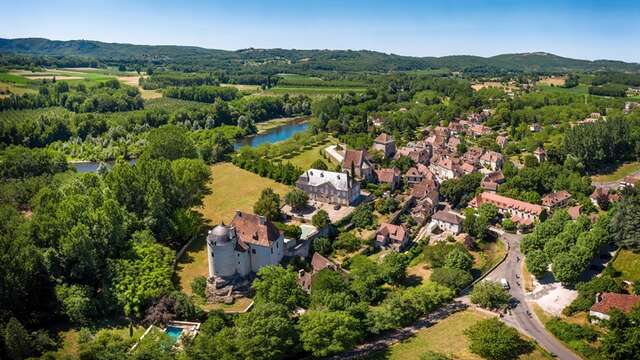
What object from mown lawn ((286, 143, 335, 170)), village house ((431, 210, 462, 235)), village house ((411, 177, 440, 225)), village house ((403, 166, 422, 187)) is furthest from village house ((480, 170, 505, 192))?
mown lawn ((286, 143, 335, 170))

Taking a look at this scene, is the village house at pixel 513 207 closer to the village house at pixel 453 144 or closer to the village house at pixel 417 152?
the village house at pixel 417 152

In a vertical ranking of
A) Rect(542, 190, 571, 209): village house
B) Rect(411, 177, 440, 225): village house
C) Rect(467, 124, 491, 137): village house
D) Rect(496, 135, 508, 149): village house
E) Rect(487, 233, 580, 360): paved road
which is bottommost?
Rect(487, 233, 580, 360): paved road

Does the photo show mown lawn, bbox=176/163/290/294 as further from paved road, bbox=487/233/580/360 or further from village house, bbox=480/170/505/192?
paved road, bbox=487/233/580/360

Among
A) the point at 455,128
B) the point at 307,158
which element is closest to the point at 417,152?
the point at 307,158

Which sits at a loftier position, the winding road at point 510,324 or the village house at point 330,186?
the village house at point 330,186

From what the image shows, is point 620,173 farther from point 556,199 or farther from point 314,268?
point 314,268

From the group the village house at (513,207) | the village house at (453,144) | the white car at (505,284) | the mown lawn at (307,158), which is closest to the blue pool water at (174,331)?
the white car at (505,284)
